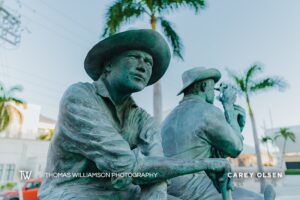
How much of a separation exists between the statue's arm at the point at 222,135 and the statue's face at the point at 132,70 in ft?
2.60

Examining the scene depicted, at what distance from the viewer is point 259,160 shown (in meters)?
13.2

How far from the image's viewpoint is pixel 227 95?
2299mm

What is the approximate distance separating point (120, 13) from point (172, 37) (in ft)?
7.06

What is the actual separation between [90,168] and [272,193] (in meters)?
1.37

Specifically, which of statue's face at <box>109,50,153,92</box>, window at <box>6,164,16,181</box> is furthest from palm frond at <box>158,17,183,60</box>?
window at <box>6,164,16,181</box>

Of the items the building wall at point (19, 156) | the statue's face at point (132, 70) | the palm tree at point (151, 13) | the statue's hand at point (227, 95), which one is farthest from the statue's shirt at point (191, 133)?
the building wall at point (19, 156)

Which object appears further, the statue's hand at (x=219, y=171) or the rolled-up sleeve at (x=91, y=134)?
the statue's hand at (x=219, y=171)

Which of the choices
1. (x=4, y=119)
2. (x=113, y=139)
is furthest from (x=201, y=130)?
(x=4, y=119)

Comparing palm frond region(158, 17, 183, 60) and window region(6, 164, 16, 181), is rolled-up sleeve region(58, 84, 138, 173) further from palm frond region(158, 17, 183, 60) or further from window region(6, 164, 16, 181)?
window region(6, 164, 16, 181)

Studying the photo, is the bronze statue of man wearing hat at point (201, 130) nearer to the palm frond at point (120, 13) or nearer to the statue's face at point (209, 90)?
the statue's face at point (209, 90)

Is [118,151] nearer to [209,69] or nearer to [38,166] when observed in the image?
[209,69]

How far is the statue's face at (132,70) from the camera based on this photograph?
1525mm

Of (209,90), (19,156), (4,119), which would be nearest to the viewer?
(209,90)

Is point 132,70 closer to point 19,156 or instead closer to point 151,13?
point 151,13
